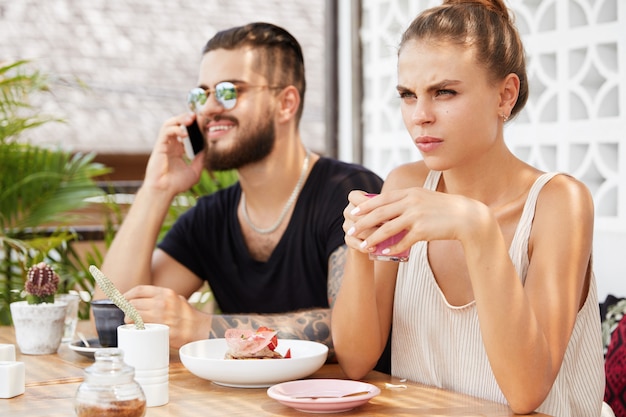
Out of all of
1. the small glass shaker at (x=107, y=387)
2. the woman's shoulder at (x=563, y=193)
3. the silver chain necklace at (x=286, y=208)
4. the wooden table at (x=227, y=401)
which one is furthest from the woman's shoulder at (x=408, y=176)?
the small glass shaker at (x=107, y=387)

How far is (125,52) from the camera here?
5711 millimetres

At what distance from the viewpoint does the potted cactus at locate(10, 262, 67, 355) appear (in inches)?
92.8

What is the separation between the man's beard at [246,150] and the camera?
2984 mm

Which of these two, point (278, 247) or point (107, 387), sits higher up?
point (278, 247)

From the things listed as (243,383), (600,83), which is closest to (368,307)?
(243,383)

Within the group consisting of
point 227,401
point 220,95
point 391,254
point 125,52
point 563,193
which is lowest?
point 227,401

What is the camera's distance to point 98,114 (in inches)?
218

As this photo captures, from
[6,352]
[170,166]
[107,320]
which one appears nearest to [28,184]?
[170,166]

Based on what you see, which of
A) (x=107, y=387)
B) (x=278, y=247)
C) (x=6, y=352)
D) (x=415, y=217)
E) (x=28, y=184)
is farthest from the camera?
(x=28, y=184)

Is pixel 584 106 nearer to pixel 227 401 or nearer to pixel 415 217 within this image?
pixel 415 217

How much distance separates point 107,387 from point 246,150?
5.25 feet

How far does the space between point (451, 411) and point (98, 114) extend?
4.19 metres

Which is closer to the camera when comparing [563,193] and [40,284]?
[563,193]

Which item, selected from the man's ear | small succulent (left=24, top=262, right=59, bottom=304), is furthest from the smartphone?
small succulent (left=24, top=262, right=59, bottom=304)
